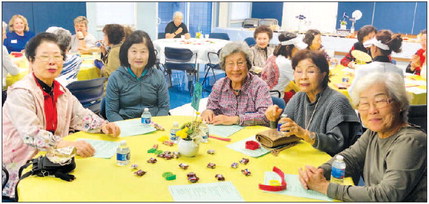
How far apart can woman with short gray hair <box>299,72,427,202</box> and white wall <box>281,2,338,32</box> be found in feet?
32.7

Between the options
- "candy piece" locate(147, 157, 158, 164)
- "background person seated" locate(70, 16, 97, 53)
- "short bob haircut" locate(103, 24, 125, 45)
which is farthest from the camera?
"background person seated" locate(70, 16, 97, 53)

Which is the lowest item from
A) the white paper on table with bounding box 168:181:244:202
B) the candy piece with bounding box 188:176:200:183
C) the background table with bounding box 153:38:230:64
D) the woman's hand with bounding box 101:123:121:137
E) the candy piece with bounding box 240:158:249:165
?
the white paper on table with bounding box 168:181:244:202

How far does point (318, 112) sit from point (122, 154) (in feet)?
4.19

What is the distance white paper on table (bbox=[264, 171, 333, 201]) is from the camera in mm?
1644

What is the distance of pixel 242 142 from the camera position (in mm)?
2289

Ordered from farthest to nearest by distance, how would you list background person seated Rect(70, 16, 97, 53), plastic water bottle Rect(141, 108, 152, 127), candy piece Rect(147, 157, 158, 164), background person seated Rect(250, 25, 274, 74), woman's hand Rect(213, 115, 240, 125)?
background person seated Rect(70, 16, 97, 53) → background person seated Rect(250, 25, 274, 74) → woman's hand Rect(213, 115, 240, 125) → plastic water bottle Rect(141, 108, 152, 127) → candy piece Rect(147, 157, 158, 164)

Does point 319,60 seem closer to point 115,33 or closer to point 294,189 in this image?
point 294,189

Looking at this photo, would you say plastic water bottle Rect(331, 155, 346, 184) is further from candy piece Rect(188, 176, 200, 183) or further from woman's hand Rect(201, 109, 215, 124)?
woman's hand Rect(201, 109, 215, 124)

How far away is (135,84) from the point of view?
3.14 m

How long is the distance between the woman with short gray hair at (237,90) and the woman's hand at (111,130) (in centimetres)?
70

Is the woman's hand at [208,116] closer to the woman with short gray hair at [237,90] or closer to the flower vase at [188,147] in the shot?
the woman with short gray hair at [237,90]

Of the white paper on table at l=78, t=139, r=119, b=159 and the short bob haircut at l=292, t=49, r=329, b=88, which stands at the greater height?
the short bob haircut at l=292, t=49, r=329, b=88

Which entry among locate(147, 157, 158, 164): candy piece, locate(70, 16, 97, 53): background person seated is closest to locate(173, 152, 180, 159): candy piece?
locate(147, 157, 158, 164): candy piece

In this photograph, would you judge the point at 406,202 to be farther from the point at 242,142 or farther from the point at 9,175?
the point at 9,175
